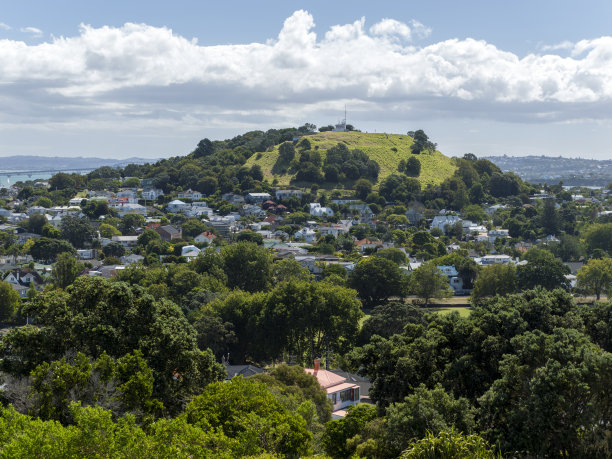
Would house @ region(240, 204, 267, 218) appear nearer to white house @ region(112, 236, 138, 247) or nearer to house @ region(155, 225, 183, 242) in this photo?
house @ region(155, 225, 183, 242)

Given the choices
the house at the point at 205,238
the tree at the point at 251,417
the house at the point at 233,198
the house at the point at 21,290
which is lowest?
the house at the point at 21,290

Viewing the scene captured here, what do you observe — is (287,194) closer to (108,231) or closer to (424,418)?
(108,231)

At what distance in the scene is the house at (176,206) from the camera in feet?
306

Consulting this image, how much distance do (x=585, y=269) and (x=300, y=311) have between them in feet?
96.3

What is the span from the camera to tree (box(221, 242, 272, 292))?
163 feet

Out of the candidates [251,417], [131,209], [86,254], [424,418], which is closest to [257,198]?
[131,209]

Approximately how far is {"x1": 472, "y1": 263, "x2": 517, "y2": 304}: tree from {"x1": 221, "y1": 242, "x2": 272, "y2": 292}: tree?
50.2ft

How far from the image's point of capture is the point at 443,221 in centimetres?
8756

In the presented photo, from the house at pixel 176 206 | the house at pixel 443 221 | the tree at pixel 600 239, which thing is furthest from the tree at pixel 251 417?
the house at pixel 176 206

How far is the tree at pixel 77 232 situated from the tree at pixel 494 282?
41.4 meters

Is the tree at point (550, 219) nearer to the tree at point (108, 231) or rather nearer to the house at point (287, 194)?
the house at point (287, 194)

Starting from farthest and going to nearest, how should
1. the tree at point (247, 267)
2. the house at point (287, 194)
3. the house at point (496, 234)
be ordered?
the house at point (287, 194) < the house at point (496, 234) < the tree at point (247, 267)

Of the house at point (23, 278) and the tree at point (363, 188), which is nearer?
the house at point (23, 278)

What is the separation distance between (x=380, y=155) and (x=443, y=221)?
102 ft
